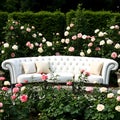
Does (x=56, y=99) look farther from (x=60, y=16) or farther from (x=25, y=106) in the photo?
(x=60, y=16)

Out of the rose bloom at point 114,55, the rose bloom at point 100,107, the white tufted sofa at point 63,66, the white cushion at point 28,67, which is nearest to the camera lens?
the rose bloom at point 100,107

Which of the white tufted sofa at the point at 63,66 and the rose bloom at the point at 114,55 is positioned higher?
the rose bloom at the point at 114,55

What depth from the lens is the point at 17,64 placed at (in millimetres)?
10086

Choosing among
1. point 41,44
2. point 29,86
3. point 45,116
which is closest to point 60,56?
point 41,44

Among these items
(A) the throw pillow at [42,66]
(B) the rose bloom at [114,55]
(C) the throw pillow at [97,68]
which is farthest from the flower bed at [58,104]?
(B) the rose bloom at [114,55]

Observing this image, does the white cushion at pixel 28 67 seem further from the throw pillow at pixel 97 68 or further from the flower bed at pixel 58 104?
the flower bed at pixel 58 104

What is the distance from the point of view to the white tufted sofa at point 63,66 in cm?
984

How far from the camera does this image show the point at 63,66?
10547 millimetres

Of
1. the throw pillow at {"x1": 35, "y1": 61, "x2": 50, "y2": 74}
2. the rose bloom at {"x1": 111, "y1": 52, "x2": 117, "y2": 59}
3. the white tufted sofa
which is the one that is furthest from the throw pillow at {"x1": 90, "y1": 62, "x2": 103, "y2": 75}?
the throw pillow at {"x1": 35, "y1": 61, "x2": 50, "y2": 74}

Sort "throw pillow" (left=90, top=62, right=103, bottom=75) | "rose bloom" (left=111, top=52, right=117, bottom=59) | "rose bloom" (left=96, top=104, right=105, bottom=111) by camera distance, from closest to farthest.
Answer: "rose bloom" (left=96, top=104, right=105, bottom=111) → "throw pillow" (left=90, top=62, right=103, bottom=75) → "rose bloom" (left=111, top=52, right=117, bottom=59)

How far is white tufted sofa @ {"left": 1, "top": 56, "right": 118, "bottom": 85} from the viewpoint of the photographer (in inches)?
387

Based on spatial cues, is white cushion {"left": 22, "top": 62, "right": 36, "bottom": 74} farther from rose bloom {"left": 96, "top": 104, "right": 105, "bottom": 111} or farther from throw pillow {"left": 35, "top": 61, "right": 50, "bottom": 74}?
rose bloom {"left": 96, "top": 104, "right": 105, "bottom": 111}

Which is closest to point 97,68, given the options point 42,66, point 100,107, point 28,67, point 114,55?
point 114,55

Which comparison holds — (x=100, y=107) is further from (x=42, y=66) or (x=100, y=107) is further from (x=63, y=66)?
(x=63, y=66)
